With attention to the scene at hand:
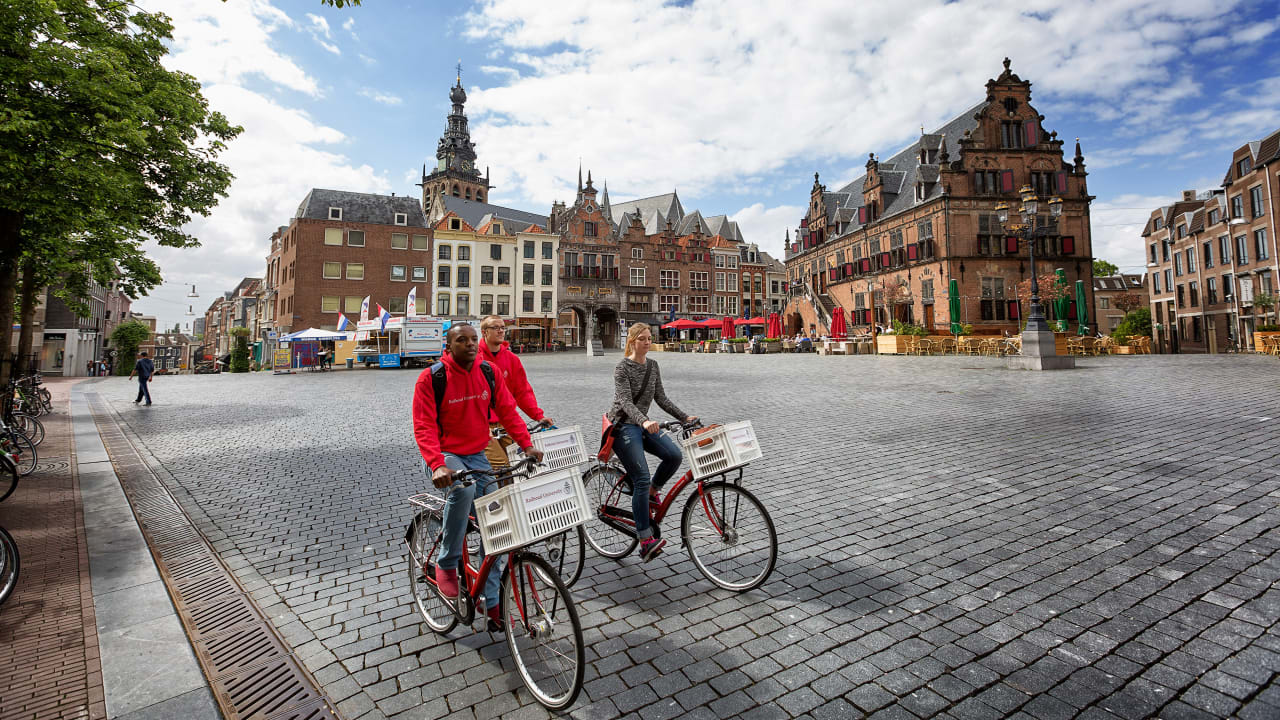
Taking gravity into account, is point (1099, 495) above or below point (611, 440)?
below

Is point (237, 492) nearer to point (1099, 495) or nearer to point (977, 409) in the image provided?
point (1099, 495)

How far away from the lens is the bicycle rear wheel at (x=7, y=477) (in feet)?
18.0

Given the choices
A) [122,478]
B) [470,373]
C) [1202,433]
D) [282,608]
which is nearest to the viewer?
[470,373]

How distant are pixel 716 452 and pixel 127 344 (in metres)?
54.7

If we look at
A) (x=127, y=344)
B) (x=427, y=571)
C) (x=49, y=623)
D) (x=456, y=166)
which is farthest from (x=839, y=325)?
(x=456, y=166)

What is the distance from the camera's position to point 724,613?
3271mm

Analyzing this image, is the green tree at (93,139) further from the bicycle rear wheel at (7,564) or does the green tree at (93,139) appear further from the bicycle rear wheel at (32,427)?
the bicycle rear wheel at (7,564)

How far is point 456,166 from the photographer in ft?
261

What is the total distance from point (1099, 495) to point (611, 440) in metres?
4.56

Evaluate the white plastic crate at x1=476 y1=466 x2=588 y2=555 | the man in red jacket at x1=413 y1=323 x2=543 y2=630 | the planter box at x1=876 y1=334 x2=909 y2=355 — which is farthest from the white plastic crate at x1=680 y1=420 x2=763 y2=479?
the planter box at x1=876 y1=334 x2=909 y2=355

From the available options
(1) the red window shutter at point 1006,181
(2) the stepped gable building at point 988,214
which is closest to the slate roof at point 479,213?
(2) the stepped gable building at point 988,214

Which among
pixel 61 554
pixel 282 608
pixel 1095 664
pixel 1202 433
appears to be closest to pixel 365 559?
pixel 282 608

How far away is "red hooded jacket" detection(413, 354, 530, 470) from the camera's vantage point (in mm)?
3055

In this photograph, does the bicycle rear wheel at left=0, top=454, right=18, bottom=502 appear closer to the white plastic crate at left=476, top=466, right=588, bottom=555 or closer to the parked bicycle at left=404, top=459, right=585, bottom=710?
the parked bicycle at left=404, top=459, right=585, bottom=710
